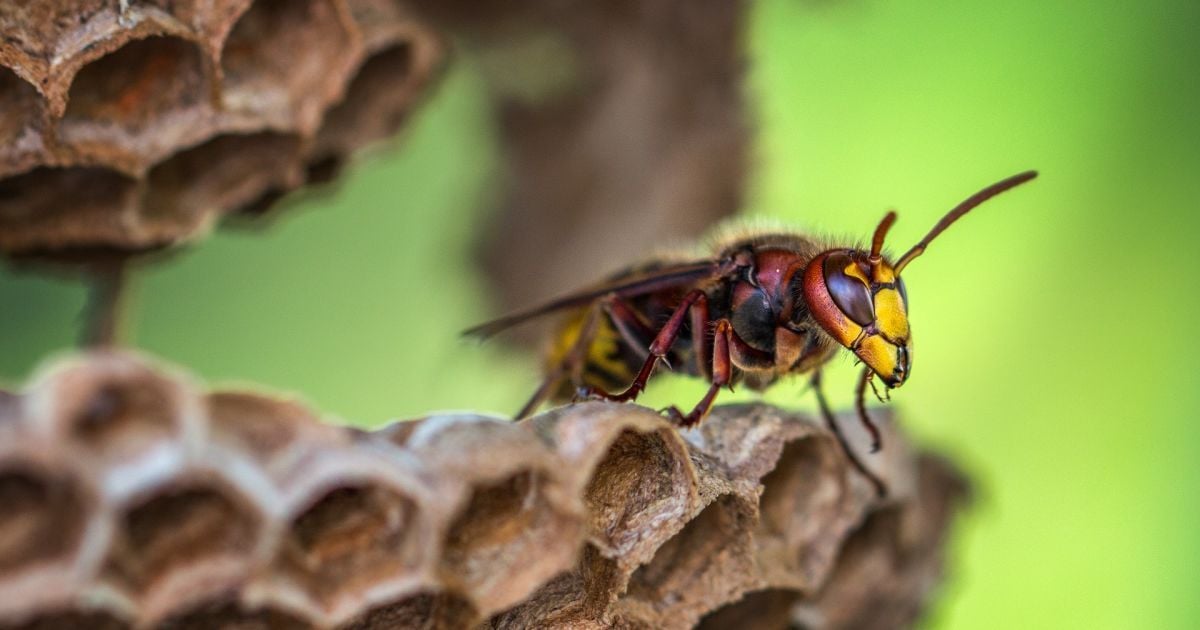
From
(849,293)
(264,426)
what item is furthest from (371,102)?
(264,426)

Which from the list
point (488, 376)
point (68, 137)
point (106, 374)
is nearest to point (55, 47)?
point (68, 137)

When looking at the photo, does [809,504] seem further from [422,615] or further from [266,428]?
[266,428]

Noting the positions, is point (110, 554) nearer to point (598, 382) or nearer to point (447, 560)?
point (447, 560)

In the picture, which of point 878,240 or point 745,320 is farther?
point 745,320

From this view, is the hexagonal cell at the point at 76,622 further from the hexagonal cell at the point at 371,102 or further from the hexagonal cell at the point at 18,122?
the hexagonal cell at the point at 371,102

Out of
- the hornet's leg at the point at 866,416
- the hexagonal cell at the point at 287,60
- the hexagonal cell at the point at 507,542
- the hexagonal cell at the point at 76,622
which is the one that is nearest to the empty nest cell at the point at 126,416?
the hexagonal cell at the point at 76,622

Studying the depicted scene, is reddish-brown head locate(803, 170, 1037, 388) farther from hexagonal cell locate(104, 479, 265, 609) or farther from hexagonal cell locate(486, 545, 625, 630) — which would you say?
hexagonal cell locate(104, 479, 265, 609)
